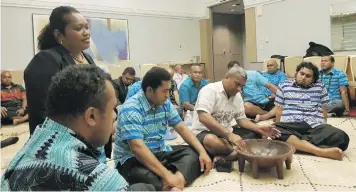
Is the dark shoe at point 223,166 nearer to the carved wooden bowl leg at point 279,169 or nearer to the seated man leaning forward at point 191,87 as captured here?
the carved wooden bowl leg at point 279,169

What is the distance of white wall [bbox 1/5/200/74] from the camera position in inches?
228

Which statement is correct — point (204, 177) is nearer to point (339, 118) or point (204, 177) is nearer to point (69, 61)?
point (69, 61)

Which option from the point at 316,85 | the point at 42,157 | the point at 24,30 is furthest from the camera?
the point at 24,30

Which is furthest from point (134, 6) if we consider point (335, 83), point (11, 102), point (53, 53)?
point (53, 53)

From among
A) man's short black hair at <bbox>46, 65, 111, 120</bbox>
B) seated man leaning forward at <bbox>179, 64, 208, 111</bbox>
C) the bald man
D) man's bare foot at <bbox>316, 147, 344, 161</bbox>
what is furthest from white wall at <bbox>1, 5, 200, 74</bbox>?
man's short black hair at <bbox>46, 65, 111, 120</bbox>

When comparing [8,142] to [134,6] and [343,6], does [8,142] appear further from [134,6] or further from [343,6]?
[343,6]

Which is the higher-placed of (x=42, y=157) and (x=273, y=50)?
(x=273, y=50)

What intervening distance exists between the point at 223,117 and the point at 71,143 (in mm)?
1896

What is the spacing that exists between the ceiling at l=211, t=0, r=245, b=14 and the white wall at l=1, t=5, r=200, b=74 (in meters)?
0.67

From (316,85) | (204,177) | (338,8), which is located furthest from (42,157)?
(338,8)

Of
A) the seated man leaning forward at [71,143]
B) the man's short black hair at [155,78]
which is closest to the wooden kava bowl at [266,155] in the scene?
the man's short black hair at [155,78]

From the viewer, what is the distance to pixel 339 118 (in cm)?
391

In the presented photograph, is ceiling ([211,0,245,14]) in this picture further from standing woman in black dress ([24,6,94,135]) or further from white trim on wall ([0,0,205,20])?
standing woman in black dress ([24,6,94,135])

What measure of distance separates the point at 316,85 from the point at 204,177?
54.1 inches
